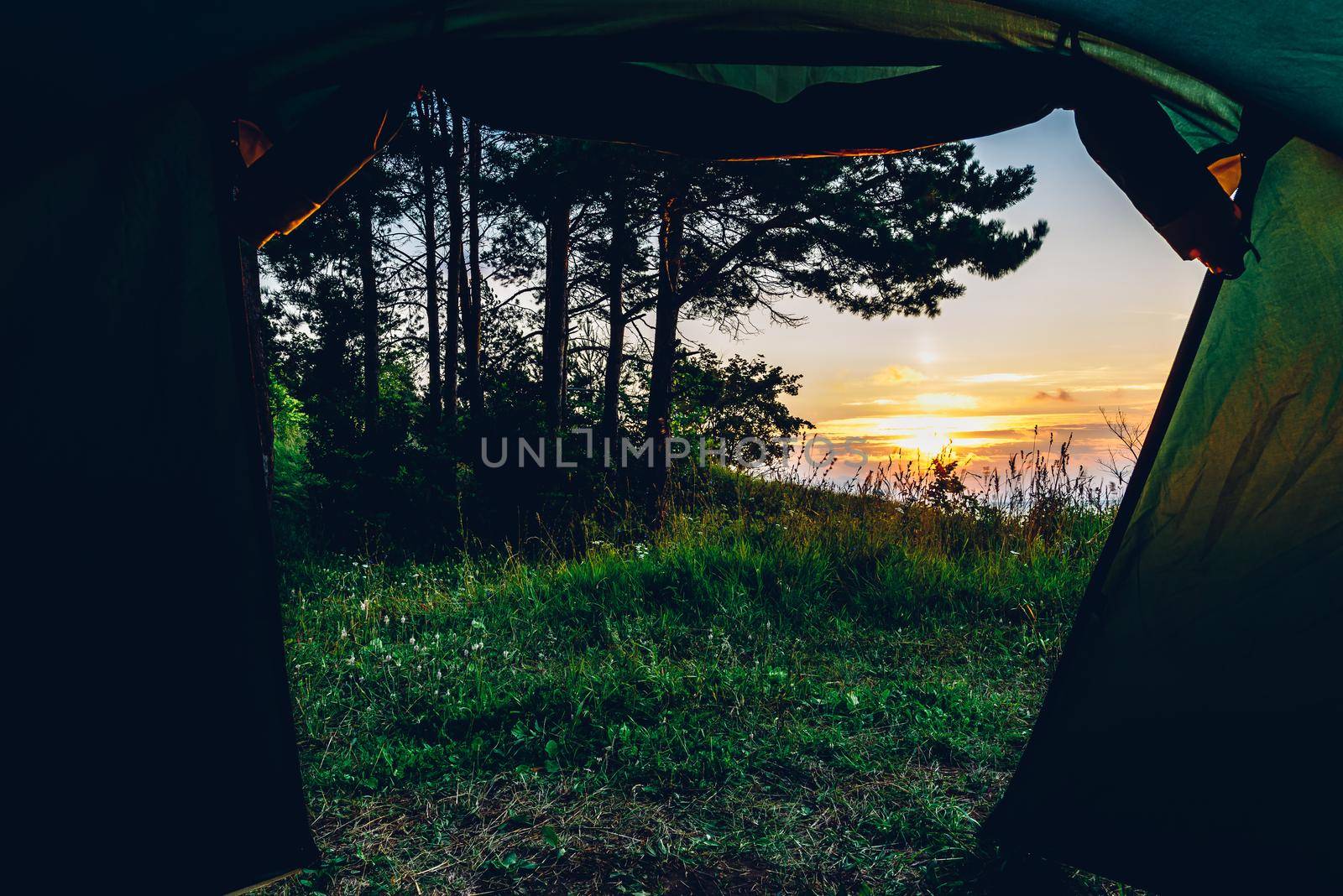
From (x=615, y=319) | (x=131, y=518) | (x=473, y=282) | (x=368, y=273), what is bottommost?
(x=131, y=518)

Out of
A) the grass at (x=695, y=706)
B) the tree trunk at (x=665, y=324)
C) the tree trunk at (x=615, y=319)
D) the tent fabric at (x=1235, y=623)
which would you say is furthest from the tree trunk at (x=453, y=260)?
the tent fabric at (x=1235, y=623)

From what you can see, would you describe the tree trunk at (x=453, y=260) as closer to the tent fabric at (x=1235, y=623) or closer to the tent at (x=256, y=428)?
the tent at (x=256, y=428)

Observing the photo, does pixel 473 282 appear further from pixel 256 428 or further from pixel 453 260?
pixel 256 428

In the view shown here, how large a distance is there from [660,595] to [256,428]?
305 centimetres

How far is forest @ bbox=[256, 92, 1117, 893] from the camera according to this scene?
97.6 inches

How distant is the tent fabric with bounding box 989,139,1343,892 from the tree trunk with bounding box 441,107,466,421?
8.88 metres

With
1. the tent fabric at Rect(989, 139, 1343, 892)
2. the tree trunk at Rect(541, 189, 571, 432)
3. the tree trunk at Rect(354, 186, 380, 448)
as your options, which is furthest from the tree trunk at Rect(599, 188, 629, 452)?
the tent fabric at Rect(989, 139, 1343, 892)

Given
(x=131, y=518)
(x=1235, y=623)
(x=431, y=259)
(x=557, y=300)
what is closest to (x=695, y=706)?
(x=1235, y=623)

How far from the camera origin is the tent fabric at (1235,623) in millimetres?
1933

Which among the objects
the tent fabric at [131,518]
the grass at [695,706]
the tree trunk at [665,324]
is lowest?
the grass at [695,706]

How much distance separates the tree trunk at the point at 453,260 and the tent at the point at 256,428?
803 cm

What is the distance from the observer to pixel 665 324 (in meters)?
8.90

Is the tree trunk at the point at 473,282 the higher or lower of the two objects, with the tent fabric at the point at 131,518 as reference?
higher

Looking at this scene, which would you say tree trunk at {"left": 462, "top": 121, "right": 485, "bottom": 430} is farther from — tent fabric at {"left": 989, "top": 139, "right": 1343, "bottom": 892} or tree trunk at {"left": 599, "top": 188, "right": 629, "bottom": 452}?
tent fabric at {"left": 989, "top": 139, "right": 1343, "bottom": 892}
